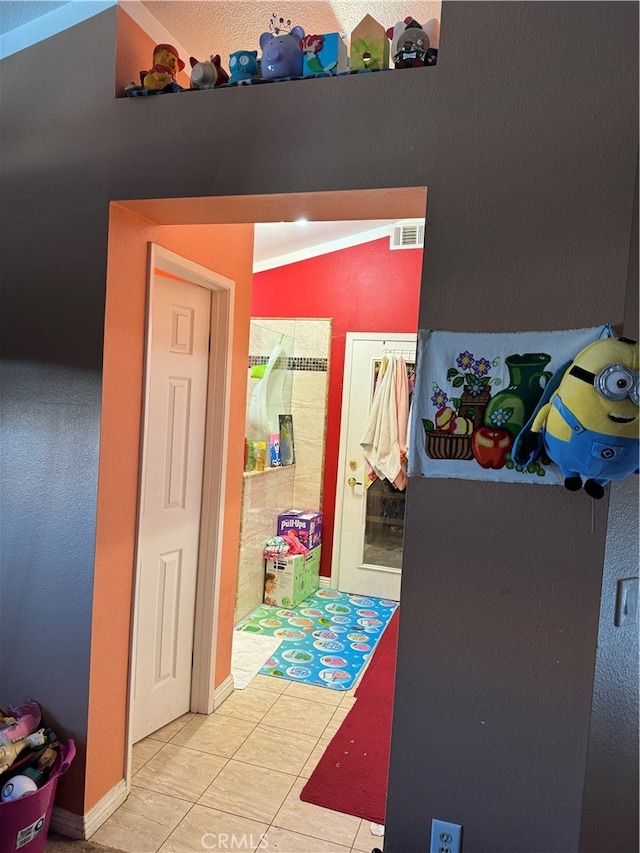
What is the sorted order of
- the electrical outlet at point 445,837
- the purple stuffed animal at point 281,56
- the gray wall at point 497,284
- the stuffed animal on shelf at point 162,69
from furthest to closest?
the stuffed animal on shelf at point 162,69
the purple stuffed animal at point 281,56
the electrical outlet at point 445,837
the gray wall at point 497,284

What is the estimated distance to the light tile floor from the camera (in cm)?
193

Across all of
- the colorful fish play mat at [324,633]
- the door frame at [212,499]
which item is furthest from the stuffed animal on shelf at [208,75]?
the colorful fish play mat at [324,633]

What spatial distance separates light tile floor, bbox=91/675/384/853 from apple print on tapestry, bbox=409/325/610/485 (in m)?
1.43

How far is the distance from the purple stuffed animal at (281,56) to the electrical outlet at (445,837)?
84.5 inches

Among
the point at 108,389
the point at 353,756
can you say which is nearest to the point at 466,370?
the point at 108,389

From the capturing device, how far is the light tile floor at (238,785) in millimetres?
1933

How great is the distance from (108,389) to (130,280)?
396 mm

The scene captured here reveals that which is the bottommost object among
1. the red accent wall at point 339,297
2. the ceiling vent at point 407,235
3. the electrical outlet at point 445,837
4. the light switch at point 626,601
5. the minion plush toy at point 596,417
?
the electrical outlet at point 445,837

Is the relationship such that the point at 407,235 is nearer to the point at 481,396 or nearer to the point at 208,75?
the point at 208,75

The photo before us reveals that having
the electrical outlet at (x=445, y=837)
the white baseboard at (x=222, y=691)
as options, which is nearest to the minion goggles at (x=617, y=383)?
the electrical outlet at (x=445, y=837)

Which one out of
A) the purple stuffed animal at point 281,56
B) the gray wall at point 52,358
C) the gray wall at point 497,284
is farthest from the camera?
the gray wall at point 52,358

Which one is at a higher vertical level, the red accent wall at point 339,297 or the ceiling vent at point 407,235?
the ceiling vent at point 407,235

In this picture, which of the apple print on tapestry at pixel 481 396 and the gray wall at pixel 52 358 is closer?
the apple print on tapestry at pixel 481 396

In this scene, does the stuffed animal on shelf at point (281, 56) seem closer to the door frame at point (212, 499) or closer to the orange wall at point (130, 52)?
the orange wall at point (130, 52)
